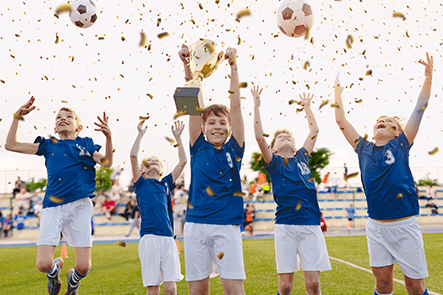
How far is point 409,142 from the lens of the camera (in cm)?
435

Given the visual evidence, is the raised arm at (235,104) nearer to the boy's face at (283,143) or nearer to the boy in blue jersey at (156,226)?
the boy's face at (283,143)

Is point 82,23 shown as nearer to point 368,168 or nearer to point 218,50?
point 218,50

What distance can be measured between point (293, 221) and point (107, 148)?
2542 millimetres

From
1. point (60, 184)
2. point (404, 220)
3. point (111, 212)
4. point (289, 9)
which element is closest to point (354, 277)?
point (404, 220)

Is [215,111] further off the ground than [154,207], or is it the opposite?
[215,111]

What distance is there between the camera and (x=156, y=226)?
5.04 metres

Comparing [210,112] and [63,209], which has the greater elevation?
[210,112]

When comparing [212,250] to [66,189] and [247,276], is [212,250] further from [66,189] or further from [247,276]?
[247,276]

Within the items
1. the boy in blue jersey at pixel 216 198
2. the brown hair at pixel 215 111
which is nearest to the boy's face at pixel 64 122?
the boy in blue jersey at pixel 216 198

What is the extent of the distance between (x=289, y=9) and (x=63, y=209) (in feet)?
13.5

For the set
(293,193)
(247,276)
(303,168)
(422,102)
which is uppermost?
(422,102)

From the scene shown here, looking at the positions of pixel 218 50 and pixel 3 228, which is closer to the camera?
pixel 218 50

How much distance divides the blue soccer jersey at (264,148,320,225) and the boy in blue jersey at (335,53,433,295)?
0.64 metres


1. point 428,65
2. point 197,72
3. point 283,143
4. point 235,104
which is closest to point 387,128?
point 428,65
